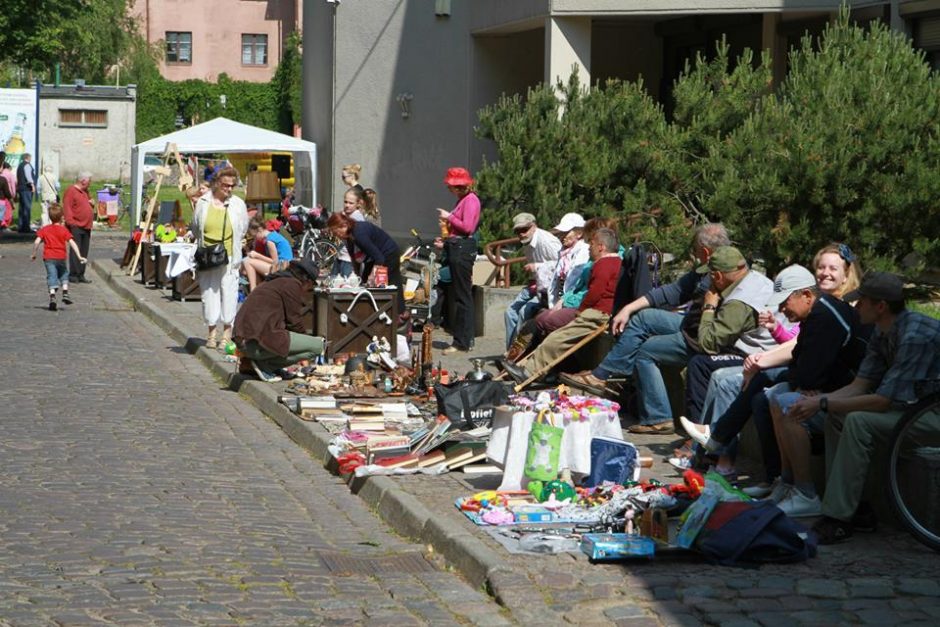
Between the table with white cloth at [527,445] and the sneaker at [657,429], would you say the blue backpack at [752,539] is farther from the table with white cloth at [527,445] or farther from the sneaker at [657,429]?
the sneaker at [657,429]

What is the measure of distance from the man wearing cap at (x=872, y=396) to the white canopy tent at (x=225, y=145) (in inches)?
899

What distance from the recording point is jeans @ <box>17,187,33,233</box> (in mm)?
38969

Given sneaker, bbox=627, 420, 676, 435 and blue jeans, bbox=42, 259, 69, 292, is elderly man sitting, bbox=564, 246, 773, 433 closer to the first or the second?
sneaker, bbox=627, 420, 676, 435

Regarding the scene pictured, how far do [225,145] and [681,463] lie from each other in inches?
861

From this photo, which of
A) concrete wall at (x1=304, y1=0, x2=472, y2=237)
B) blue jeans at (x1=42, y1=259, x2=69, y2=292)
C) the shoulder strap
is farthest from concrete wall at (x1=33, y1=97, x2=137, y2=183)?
the shoulder strap

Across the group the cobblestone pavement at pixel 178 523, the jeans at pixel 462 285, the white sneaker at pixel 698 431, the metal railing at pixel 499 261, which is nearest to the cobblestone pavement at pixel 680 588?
the cobblestone pavement at pixel 178 523

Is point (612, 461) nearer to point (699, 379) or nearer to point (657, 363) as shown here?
point (699, 379)

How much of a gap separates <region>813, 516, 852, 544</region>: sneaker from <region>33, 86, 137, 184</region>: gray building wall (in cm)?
5559

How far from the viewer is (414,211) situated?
28.7m

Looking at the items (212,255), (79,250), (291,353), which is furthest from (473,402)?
(79,250)

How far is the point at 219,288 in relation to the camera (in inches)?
645

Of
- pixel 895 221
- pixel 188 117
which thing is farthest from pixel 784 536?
pixel 188 117

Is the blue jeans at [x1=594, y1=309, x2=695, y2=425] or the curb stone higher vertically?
the blue jeans at [x1=594, y1=309, x2=695, y2=425]

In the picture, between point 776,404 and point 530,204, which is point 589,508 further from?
point 530,204
